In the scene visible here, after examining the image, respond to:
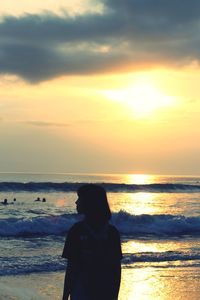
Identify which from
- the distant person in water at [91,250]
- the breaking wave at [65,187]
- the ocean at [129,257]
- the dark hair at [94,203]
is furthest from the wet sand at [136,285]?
the breaking wave at [65,187]

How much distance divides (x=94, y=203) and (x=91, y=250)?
0.38 m

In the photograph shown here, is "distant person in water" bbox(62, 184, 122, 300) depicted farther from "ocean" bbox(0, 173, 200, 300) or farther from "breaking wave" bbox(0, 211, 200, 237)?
"breaking wave" bbox(0, 211, 200, 237)

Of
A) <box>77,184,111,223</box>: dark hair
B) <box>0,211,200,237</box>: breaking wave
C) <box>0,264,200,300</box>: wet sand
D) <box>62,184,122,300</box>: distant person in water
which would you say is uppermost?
<box>77,184,111,223</box>: dark hair

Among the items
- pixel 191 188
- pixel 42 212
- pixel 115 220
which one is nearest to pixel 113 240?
pixel 115 220

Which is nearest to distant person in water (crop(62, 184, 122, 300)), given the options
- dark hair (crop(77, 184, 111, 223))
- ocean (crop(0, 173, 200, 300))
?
dark hair (crop(77, 184, 111, 223))

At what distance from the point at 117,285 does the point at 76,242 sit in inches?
21.5

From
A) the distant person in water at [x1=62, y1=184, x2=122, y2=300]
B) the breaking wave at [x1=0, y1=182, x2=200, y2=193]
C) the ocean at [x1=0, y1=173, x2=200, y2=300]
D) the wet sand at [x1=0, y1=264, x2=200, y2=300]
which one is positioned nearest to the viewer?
the distant person in water at [x1=62, y1=184, x2=122, y2=300]

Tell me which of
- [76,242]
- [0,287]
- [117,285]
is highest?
[76,242]

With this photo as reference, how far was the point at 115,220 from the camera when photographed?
25.2 meters

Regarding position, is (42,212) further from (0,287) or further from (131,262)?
(0,287)

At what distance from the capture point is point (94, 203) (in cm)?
430

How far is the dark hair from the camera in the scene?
4.30 meters

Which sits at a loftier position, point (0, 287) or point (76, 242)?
point (76, 242)

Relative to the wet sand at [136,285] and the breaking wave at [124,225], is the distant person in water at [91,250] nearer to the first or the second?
the wet sand at [136,285]
